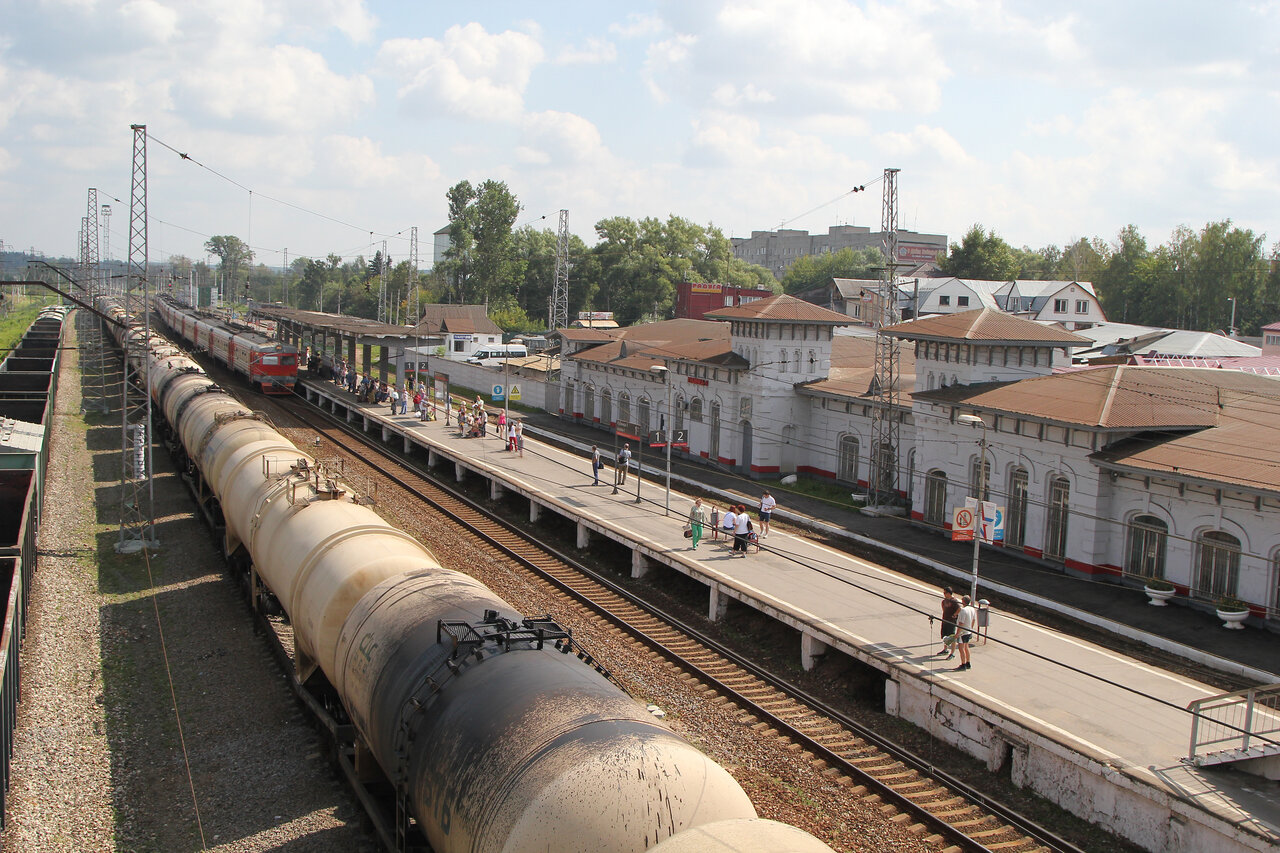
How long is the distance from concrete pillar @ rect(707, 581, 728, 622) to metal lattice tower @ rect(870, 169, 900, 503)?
1072 centimetres

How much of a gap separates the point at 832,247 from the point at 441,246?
3005 inches

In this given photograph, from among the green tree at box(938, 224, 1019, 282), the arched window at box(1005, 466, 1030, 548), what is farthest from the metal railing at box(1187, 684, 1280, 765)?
the green tree at box(938, 224, 1019, 282)

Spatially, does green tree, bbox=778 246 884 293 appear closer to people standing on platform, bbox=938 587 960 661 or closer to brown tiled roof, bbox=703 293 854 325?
brown tiled roof, bbox=703 293 854 325

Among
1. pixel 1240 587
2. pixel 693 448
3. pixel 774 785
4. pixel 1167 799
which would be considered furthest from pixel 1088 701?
pixel 693 448

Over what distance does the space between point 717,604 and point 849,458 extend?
1451cm

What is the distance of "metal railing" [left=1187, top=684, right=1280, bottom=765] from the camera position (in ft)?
43.3

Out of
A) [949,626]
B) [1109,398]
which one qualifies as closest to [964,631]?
[949,626]

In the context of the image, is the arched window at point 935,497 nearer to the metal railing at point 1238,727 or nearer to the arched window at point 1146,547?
the arched window at point 1146,547

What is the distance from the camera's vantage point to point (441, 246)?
614 ft

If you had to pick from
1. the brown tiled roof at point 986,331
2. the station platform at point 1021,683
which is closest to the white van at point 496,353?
the brown tiled roof at point 986,331

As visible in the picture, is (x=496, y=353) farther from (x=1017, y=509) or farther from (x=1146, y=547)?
(x=1146, y=547)

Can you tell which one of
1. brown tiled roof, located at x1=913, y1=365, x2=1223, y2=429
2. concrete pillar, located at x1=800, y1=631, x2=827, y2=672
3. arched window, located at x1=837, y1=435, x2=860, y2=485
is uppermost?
brown tiled roof, located at x1=913, y1=365, x2=1223, y2=429

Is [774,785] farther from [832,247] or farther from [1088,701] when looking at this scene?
[832,247]

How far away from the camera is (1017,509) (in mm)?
26047
